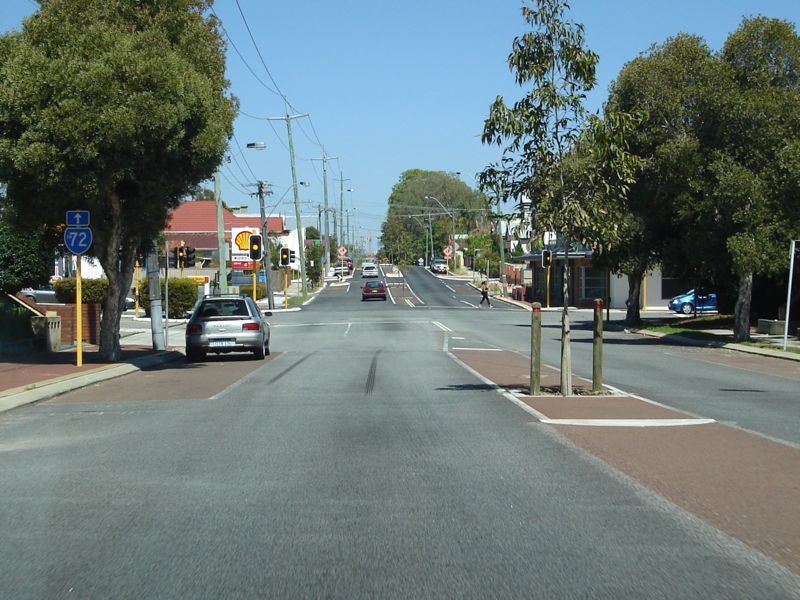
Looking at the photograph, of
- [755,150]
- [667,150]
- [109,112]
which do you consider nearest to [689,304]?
[667,150]

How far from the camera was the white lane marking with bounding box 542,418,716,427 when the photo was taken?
11625 mm

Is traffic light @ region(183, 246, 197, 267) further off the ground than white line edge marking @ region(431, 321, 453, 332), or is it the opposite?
traffic light @ region(183, 246, 197, 267)

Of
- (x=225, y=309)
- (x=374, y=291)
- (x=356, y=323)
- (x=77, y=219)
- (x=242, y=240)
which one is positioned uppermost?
(x=242, y=240)

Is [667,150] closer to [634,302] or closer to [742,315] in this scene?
[742,315]

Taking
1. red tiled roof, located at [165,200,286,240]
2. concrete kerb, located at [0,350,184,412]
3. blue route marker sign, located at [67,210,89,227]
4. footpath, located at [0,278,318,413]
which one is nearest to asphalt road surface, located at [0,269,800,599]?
concrete kerb, located at [0,350,184,412]

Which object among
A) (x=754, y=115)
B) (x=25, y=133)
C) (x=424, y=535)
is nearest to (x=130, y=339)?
(x=25, y=133)

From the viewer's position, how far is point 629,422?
38.8ft

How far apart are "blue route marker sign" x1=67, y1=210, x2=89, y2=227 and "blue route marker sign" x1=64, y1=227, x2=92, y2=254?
8cm

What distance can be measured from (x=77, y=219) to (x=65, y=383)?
147 inches

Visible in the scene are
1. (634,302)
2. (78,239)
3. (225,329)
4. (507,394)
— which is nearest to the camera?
(507,394)

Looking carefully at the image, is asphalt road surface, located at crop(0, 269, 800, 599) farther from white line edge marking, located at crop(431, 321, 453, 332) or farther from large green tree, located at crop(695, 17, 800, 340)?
white line edge marking, located at crop(431, 321, 453, 332)

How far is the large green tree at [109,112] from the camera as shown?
1758 centimetres

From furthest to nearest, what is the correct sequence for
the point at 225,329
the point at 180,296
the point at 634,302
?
the point at 180,296 → the point at 634,302 → the point at 225,329

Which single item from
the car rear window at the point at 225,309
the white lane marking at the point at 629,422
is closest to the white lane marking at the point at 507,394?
the white lane marking at the point at 629,422
